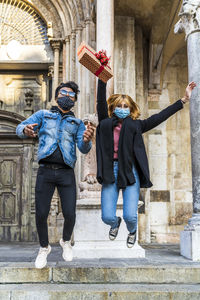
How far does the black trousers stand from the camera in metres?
3.25

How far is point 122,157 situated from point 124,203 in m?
0.43

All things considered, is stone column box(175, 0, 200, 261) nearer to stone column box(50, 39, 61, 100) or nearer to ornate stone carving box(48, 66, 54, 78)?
stone column box(50, 39, 61, 100)

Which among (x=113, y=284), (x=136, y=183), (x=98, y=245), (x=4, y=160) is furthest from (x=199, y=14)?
(x=4, y=160)

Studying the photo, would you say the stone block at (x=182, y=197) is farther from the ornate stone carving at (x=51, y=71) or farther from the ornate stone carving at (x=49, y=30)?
the ornate stone carving at (x=49, y=30)

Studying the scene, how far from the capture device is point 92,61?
3184mm

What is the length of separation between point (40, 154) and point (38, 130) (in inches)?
12.7

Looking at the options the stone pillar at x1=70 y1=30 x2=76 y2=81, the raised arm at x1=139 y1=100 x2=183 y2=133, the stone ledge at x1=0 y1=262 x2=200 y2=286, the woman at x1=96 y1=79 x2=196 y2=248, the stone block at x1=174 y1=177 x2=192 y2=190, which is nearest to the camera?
the woman at x1=96 y1=79 x2=196 y2=248

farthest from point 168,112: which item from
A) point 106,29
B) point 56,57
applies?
point 56,57

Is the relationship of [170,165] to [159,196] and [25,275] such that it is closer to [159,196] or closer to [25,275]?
[159,196]

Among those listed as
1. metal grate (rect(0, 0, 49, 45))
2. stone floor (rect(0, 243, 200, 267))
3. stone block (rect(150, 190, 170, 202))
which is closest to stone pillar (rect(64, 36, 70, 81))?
metal grate (rect(0, 0, 49, 45))

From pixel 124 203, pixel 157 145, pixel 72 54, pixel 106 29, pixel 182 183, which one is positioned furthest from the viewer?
pixel 157 145

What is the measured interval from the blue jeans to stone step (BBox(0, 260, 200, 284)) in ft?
1.72

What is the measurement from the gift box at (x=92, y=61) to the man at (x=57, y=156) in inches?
12.3

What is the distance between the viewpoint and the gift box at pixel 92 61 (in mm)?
Answer: 3093
